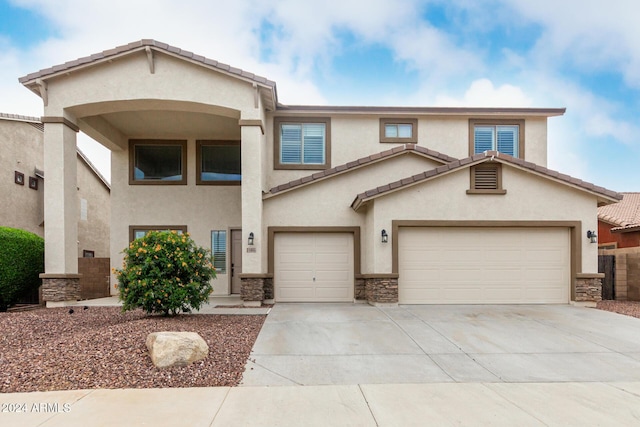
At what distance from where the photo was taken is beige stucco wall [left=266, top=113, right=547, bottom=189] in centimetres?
1257

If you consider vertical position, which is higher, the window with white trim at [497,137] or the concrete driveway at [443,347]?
the window with white trim at [497,137]

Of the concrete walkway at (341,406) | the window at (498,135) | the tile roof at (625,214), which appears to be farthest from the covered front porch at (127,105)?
the tile roof at (625,214)

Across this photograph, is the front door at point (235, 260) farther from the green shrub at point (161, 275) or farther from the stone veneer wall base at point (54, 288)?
the green shrub at point (161, 275)

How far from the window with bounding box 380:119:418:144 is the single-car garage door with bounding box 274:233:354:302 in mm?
4102

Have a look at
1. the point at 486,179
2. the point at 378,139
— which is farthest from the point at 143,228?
the point at 486,179

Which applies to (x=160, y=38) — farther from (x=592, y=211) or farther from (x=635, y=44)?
(x=635, y=44)

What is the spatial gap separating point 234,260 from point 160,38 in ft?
23.7

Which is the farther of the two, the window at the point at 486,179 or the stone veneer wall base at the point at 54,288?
the stone veneer wall base at the point at 54,288

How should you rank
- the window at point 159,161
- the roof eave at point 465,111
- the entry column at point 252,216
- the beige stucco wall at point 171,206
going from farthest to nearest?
the window at point 159,161 → the beige stucco wall at point 171,206 → the roof eave at point 465,111 → the entry column at point 252,216

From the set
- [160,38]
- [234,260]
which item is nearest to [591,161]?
[234,260]

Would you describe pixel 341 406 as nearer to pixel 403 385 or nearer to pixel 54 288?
pixel 403 385

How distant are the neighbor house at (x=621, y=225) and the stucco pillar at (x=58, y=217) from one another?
783 inches

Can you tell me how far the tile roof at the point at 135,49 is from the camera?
32.9 ft

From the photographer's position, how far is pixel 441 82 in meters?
19.4
